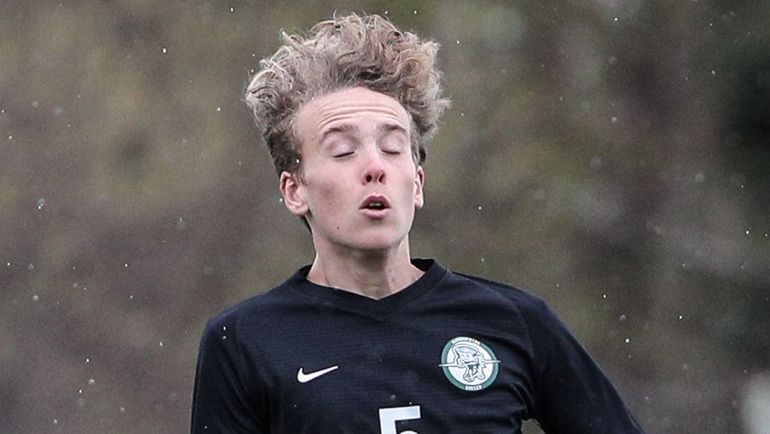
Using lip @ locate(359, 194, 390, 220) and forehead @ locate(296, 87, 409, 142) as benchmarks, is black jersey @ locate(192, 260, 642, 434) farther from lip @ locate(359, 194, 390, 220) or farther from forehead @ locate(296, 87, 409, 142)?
forehead @ locate(296, 87, 409, 142)

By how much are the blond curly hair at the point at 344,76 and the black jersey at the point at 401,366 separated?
290mm

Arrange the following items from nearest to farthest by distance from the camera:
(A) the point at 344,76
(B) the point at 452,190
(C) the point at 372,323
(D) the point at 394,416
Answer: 1. (D) the point at 394,416
2. (C) the point at 372,323
3. (A) the point at 344,76
4. (B) the point at 452,190

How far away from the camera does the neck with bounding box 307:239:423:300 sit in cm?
403

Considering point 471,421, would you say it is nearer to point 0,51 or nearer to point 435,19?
point 435,19

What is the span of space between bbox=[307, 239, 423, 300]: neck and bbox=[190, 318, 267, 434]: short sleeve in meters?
0.22

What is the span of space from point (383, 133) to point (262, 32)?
963 centimetres

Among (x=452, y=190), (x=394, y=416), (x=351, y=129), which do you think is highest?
(x=452, y=190)

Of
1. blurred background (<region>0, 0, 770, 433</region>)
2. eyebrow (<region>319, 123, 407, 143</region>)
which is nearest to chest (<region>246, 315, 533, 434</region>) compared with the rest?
eyebrow (<region>319, 123, 407, 143</region>)

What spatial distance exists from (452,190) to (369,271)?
907 centimetres

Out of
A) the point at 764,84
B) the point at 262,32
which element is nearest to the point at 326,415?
the point at 764,84

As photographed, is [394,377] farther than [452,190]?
No

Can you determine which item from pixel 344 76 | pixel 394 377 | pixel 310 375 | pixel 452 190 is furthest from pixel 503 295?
pixel 452 190

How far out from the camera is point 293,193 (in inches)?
163

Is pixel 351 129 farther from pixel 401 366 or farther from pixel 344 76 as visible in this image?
pixel 401 366
